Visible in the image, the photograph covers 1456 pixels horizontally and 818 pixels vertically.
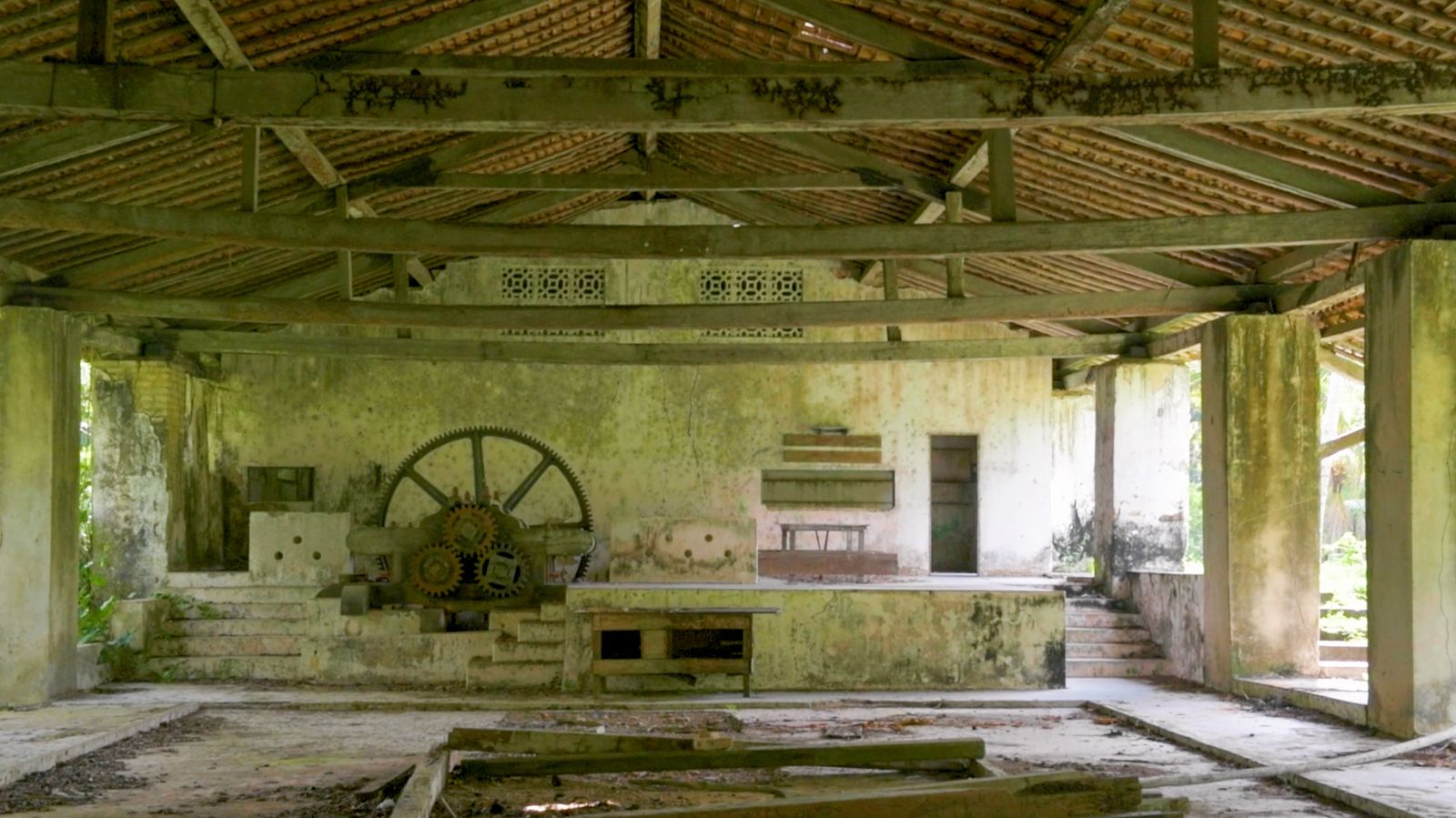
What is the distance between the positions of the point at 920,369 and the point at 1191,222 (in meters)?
8.06

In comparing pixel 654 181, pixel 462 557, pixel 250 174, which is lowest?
pixel 462 557

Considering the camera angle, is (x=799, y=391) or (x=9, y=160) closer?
(x=9, y=160)

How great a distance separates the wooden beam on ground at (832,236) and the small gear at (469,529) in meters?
5.24

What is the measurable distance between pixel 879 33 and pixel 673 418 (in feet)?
27.0

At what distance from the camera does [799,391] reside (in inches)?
668

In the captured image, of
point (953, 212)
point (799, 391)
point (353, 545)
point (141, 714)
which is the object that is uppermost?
point (953, 212)

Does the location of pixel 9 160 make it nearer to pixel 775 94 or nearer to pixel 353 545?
pixel 775 94

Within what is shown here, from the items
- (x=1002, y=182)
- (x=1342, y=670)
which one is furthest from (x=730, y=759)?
(x=1342, y=670)

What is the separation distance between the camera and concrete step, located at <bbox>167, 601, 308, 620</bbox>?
13.9m

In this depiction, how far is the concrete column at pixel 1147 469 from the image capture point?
1509 cm

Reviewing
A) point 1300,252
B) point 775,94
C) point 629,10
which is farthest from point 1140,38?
point 629,10

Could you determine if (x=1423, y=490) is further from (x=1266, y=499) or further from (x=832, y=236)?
(x=832, y=236)

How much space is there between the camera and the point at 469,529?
13844 millimetres

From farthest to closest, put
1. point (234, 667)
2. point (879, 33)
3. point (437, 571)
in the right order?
point (437, 571)
point (234, 667)
point (879, 33)
